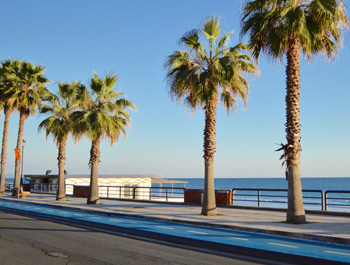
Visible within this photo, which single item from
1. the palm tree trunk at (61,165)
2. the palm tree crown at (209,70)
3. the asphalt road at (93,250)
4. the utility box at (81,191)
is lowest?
the asphalt road at (93,250)

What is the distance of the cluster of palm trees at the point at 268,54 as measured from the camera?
1498cm

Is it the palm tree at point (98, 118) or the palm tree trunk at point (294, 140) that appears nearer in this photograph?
the palm tree trunk at point (294, 140)

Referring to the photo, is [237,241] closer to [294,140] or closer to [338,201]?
[294,140]

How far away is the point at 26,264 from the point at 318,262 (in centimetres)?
670

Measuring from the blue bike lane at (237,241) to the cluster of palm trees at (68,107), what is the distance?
29.7ft

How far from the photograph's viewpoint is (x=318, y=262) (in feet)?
29.0

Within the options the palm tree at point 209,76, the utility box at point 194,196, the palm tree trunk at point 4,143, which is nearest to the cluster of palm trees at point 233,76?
the palm tree at point 209,76

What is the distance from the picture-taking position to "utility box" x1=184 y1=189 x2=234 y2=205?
23188mm

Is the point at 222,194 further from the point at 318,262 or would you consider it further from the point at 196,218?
the point at 318,262

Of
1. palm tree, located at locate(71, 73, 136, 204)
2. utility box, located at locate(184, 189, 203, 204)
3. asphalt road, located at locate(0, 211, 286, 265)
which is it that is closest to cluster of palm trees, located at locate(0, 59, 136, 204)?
palm tree, located at locate(71, 73, 136, 204)

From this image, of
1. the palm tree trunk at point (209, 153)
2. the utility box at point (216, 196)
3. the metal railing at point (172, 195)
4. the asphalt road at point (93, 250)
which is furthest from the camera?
the utility box at point (216, 196)

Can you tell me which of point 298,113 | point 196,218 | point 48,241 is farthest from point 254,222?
point 48,241

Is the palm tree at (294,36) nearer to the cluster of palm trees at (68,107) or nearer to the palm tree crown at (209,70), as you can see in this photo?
the palm tree crown at (209,70)

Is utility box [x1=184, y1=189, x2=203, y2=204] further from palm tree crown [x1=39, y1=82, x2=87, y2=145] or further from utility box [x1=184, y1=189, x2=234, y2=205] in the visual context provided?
palm tree crown [x1=39, y1=82, x2=87, y2=145]
